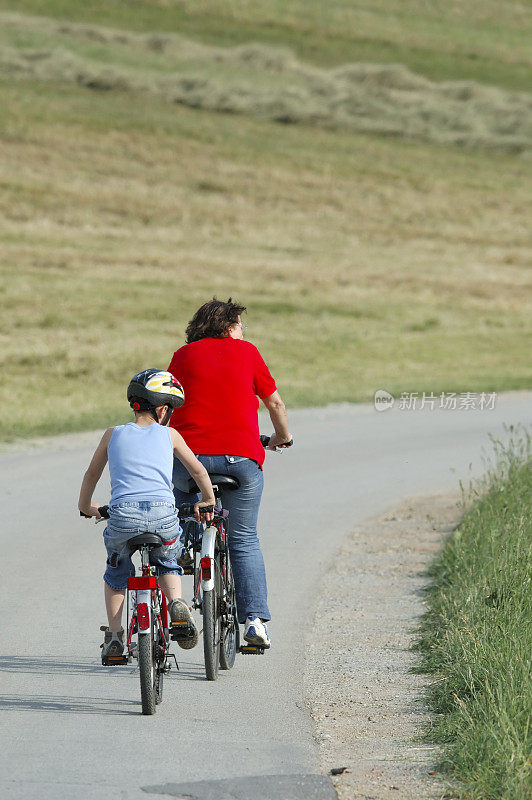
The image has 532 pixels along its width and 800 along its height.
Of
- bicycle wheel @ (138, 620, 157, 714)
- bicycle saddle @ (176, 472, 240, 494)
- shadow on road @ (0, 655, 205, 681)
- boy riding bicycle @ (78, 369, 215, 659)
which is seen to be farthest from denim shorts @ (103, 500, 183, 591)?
shadow on road @ (0, 655, 205, 681)

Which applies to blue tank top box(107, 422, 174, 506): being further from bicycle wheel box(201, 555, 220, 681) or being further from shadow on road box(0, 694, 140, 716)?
shadow on road box(0, 694, 140, 716)

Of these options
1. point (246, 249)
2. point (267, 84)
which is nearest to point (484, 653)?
point (246, 249)

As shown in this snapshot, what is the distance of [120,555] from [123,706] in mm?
822

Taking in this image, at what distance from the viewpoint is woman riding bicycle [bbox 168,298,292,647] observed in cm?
757

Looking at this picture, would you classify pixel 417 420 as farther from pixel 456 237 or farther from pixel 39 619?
pixel 456 237

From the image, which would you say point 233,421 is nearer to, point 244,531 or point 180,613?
point 244,531

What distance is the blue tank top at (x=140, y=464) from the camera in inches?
271

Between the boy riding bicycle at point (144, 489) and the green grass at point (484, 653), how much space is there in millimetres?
1483

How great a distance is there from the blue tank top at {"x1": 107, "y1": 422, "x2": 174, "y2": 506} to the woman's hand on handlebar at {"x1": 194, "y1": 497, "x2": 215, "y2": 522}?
37cm

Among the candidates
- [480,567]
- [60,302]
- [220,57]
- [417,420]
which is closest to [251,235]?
[60,302]

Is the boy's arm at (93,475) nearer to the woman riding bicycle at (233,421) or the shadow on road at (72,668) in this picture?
the woman riding bicycle at (233,421)

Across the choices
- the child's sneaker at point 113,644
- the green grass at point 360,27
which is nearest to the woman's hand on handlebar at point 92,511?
the child's sneaker at point 113,644

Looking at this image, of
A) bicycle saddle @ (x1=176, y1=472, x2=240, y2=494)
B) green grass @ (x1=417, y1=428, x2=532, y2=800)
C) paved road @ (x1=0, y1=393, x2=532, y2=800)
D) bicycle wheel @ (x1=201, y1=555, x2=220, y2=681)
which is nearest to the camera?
green grass @ (x1=417, y1=428, x2=532, y2=800)

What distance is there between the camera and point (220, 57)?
3519 inches
